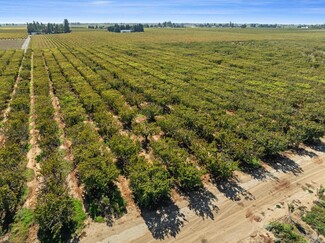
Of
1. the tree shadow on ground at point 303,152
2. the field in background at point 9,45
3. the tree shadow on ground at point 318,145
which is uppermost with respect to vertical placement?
A: the field in background at point 9,45

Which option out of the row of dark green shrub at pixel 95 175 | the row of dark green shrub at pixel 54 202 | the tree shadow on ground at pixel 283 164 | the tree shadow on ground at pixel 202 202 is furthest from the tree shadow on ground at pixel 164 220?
the tree shadow on ground at pixel 283 164

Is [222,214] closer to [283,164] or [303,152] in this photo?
[283,164]

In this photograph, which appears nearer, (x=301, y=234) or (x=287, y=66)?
(x=301, y=234)

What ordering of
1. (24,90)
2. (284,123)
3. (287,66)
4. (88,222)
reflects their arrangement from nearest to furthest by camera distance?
(88,222)
(284,123)
(24,90)
(287,66)

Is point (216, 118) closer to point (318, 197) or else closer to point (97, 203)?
point (318, 197)

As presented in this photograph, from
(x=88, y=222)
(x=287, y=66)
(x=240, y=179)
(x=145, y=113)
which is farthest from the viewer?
(x=287, y=66)

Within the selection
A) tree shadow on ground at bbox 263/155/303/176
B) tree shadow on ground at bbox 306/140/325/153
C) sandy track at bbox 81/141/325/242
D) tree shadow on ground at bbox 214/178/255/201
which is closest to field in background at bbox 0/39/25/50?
sandy track at bbox 81/141/325/242

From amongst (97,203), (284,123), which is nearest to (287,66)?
(284,123)

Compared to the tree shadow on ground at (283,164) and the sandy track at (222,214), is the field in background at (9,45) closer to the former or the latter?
the sandy track at (222,214)
